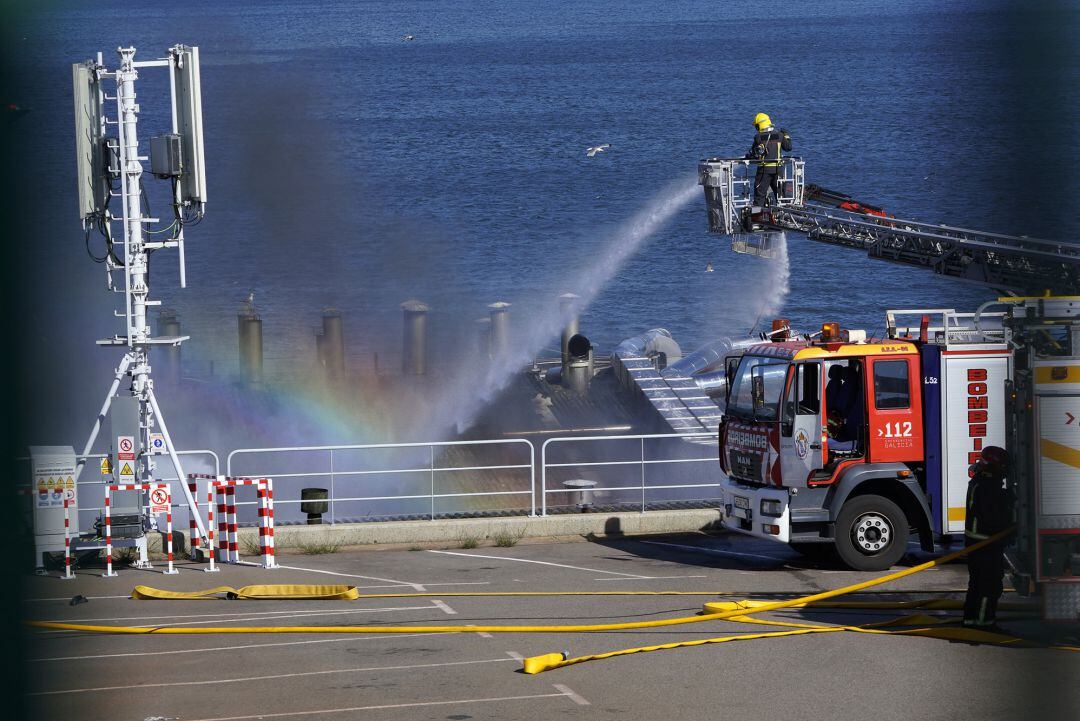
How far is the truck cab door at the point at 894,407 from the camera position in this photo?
47.2 ft

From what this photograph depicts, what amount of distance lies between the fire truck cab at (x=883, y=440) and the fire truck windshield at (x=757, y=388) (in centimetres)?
5

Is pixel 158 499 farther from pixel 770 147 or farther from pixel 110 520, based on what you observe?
pixel 770 147

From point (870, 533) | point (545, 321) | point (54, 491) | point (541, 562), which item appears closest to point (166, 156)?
point (54, 491)

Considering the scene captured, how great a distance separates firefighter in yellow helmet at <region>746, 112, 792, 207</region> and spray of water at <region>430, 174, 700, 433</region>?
24296 mm

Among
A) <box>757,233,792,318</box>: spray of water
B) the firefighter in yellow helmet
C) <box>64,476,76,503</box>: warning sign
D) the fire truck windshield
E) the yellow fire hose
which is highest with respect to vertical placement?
<box>757,233,792,318</box>: spray of water

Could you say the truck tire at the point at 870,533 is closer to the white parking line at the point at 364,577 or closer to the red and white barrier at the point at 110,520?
the white parking line at the point at 364,577

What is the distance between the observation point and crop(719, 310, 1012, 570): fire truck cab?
561 inches

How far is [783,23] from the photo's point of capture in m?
177

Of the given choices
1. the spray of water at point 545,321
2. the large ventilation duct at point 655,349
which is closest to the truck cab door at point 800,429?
the large ventilation duct at point 655,349

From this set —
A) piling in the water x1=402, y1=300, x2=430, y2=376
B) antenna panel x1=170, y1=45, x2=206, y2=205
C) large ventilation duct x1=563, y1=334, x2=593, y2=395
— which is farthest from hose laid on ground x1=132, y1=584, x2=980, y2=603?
piling in the water x1=402, y1=300, x2=430, y2=376

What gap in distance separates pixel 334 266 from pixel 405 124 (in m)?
40.2

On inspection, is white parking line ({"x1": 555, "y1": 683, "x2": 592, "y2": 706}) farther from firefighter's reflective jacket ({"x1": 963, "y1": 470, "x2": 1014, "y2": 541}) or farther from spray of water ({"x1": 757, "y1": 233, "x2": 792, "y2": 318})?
spray of water ({"x1": 757, "y1": 233, "x2": 792, "y2": 318})

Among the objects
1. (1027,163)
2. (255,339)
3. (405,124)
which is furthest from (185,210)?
(405,124)

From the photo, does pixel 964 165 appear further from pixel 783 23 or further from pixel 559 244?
pixel 783 23
